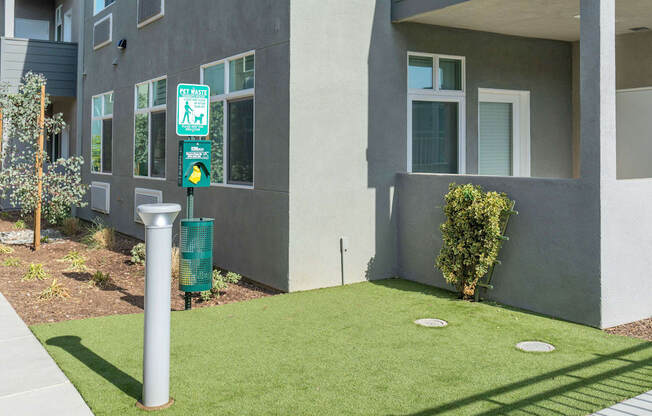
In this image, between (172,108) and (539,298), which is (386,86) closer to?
(539,298)

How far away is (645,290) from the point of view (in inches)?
259

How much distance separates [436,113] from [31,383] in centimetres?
676

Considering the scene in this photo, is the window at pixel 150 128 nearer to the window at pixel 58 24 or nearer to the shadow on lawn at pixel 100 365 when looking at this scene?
the shadow on lawn at pixel 100 365

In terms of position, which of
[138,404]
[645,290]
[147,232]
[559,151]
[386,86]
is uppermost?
[386,86]

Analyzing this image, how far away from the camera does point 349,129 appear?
838 centimetres

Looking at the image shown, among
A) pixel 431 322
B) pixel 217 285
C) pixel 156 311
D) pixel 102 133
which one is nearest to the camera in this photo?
pixel 156 311

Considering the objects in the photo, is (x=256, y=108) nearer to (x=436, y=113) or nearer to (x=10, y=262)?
(x=436, y=113)

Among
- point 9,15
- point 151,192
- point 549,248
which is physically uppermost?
point 9,15

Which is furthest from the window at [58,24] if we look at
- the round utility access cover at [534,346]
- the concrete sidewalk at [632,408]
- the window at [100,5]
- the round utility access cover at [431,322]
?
the concrete sidewalk at [632,408]

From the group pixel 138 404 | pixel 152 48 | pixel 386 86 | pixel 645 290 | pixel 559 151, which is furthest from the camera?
pixel 152 48

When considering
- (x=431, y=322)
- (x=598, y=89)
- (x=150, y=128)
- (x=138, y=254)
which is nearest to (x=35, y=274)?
(x=138, y=254)

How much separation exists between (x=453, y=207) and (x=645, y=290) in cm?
231

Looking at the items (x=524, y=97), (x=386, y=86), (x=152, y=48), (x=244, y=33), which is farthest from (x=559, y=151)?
(x=152, y=48)

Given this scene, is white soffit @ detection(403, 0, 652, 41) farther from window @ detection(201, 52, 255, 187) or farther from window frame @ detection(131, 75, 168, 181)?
window frame @ detection(131, 75, 168, 181)
